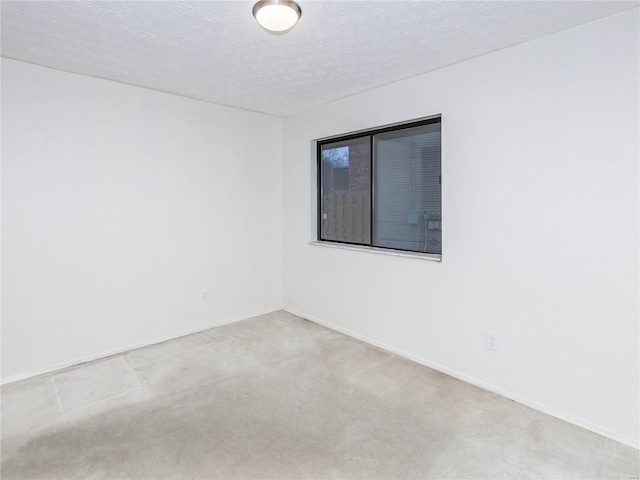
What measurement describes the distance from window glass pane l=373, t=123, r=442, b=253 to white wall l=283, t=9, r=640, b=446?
22 cm

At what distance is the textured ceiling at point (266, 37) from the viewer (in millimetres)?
1929

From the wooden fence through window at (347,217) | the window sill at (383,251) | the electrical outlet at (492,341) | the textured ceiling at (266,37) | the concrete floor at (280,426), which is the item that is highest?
the textured ceiling at (266,37)

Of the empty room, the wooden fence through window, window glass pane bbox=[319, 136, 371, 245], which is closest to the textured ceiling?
the empty room

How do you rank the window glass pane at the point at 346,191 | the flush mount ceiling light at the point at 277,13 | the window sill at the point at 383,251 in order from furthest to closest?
the window glass pane at the point at 346,191, the window sill at the point at 383,251, the flush mount ceiling light at the point at 277,13

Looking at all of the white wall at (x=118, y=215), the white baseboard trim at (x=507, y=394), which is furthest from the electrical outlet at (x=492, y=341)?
the white wall at (x=118, y=215)

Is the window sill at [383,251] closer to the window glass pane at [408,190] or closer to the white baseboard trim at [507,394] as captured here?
the window glass pane at [408,190]

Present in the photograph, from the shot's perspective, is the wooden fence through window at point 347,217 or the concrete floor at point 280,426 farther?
the wooden fence through window at point 347,217

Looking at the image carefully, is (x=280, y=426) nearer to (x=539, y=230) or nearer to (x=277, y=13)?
(x=539, y=230)

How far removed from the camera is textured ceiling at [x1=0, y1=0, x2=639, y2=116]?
1.93 meters

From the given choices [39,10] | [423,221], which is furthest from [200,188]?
[423,221]

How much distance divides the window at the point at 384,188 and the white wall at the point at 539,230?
8.9 inches

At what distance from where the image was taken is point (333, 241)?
4039mm

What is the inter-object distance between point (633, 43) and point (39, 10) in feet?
10.7

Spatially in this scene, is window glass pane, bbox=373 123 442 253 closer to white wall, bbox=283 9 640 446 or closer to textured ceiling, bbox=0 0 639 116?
white wall, bbox=283 9 640 446
